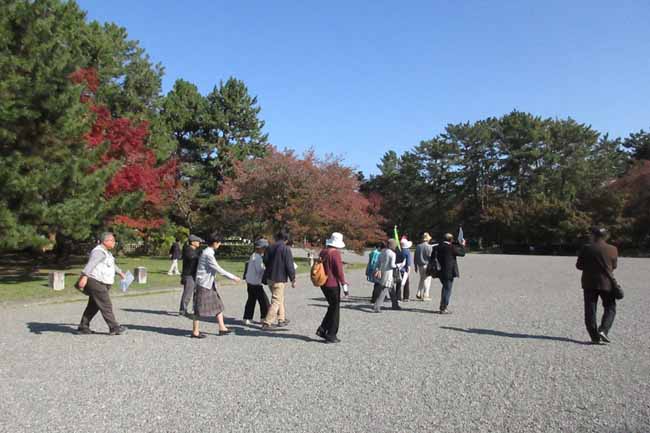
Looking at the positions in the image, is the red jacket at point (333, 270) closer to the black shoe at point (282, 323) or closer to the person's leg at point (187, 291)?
the black shoe at point (282, 323)

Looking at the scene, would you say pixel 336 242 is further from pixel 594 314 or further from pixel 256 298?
pixel 594 314

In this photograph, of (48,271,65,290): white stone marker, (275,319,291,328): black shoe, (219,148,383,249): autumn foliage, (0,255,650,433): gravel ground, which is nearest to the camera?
(0,255,650,433): gravel ground

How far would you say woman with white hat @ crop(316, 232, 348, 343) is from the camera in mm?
7207

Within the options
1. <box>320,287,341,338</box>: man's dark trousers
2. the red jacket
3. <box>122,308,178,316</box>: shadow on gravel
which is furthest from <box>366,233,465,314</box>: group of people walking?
<box>122,308,178,316</box>: shadow on gravel

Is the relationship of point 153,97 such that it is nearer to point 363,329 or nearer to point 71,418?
point 363,329

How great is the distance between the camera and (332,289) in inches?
290

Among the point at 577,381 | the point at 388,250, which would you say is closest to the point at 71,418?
the point at 577,381

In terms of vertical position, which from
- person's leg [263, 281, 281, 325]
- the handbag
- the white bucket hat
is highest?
the white bucket hat

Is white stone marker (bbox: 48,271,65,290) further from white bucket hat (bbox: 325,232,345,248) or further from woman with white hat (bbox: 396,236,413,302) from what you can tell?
white bucket hat (bbox: 325,232,345,248)

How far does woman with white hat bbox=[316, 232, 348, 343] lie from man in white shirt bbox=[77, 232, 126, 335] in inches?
124

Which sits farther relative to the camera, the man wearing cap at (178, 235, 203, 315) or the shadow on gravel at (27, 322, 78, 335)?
the man wearing cap at (178, 235, 203, 315)

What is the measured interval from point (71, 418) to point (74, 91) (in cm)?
1277

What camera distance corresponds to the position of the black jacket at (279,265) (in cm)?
800

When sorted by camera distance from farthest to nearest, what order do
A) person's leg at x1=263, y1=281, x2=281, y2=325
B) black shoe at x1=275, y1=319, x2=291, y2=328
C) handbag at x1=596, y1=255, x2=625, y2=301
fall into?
black shoe at x1=275, y1=319, x2=291, y2=328, person's leg at x1=263, y1=281, x2=281, y2=325, handbag at x1=596, y1=255, x2=625, y2=301
